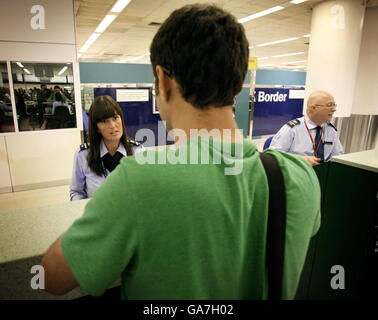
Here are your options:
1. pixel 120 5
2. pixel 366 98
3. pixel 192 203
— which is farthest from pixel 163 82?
pixel 120 5

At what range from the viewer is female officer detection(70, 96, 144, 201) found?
2.17 meters

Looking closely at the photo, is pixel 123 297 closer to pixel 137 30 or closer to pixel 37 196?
pixel 37 196

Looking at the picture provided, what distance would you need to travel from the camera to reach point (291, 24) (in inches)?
301

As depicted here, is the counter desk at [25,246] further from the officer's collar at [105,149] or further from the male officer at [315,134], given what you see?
the male officer at [315,134]

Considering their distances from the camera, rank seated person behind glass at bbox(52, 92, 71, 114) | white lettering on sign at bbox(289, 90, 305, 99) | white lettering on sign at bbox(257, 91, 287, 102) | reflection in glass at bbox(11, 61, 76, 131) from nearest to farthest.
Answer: reflection in glass at bbox(11, 61, 76, 131) → seated person behind glass at bbox(52, 92, 71, 114) → white lettering on sign at bbox(257, 91, 287, 102) → white lettering on sign at bbox(289, 90, 305, 99)

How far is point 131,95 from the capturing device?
→ 593 centimetres

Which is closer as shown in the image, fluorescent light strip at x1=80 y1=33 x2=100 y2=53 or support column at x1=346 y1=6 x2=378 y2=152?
support column at x1=346 y1=6 x2=378 y2=152

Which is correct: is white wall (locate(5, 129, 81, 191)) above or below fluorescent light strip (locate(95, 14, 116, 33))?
below

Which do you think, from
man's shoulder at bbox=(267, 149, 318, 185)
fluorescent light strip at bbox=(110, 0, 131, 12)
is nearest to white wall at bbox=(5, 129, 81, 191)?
fluorescent light strip at bbox=(110, 0, 131, 12)

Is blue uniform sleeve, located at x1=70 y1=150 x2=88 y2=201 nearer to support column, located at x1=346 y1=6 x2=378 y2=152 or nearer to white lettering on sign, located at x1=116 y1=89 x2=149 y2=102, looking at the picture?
white lettering on sign, located at x1=116 y1=89 x2=149 y2=102

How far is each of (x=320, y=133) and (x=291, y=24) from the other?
5.79 metres

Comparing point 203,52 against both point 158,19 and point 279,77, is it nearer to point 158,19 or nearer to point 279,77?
point 279,77

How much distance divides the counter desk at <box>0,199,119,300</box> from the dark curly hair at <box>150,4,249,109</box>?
734 mm

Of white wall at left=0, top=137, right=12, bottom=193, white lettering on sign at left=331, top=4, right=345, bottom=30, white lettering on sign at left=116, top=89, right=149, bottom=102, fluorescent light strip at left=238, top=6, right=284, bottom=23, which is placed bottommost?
white wall at left=0, top=137, right=12, bottom=193
